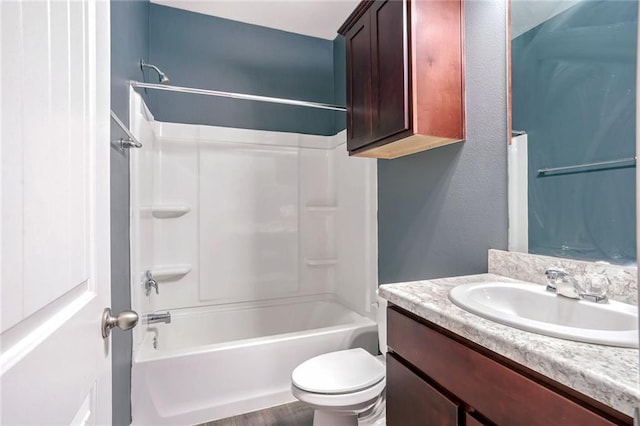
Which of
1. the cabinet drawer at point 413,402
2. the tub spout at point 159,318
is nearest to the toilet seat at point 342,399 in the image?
the cabinet drawer at point 413,402

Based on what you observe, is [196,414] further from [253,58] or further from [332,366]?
[253,58]

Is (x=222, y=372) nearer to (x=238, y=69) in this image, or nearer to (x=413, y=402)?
(x=413, y=402)

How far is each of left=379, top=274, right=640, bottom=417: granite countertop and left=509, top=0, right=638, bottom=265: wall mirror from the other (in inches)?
19.3

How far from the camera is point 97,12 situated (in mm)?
680

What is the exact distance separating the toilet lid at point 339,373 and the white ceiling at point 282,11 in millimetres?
2492

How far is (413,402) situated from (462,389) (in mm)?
222

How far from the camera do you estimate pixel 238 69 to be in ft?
8.73

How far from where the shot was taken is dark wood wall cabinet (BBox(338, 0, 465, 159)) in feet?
3.93

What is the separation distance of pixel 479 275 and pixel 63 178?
1.33 meters

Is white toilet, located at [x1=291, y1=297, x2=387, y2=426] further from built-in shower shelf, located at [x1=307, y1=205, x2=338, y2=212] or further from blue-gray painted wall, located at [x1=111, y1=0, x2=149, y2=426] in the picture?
built-in shower shelf, located at [x1=307, y1=205, x2=338, y2=212]

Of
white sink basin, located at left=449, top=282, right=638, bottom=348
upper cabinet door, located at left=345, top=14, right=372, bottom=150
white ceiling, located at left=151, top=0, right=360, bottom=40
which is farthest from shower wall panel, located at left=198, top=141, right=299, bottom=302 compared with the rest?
white sink basin, located at left=449, top=282, right=638, bottom=348

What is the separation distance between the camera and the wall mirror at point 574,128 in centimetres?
89

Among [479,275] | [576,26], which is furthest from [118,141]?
[576,26]

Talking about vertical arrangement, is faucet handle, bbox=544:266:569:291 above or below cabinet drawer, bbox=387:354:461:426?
above
